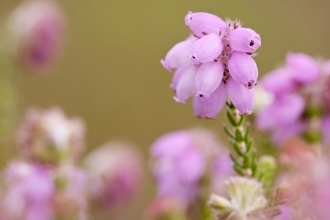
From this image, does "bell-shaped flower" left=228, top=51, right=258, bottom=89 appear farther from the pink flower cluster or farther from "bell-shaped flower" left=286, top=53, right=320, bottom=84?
"bell-shaped flower" left=286, top=53, right=320, bottom=84

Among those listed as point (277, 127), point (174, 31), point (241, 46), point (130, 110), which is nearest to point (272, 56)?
point (174, 31)

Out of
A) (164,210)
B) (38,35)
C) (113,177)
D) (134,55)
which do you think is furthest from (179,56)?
(134,55)

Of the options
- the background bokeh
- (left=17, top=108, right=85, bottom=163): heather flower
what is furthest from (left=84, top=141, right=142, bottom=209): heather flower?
the background bokeh

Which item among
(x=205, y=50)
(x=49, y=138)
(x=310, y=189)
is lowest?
(x=310, y=189)

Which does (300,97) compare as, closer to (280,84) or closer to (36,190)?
(280,84)

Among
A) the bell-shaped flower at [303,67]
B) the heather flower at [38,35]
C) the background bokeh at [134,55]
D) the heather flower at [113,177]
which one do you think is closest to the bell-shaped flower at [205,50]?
the bell-shaped flower at [303,67]

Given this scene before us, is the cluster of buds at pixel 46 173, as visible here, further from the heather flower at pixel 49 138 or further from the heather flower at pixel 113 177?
the heather flower at pixel 113 177

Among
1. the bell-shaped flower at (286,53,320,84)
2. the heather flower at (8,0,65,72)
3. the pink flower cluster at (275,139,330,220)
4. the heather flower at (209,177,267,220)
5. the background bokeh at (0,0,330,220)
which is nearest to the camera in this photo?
the pink flower cluster at (275,139,330,220)
